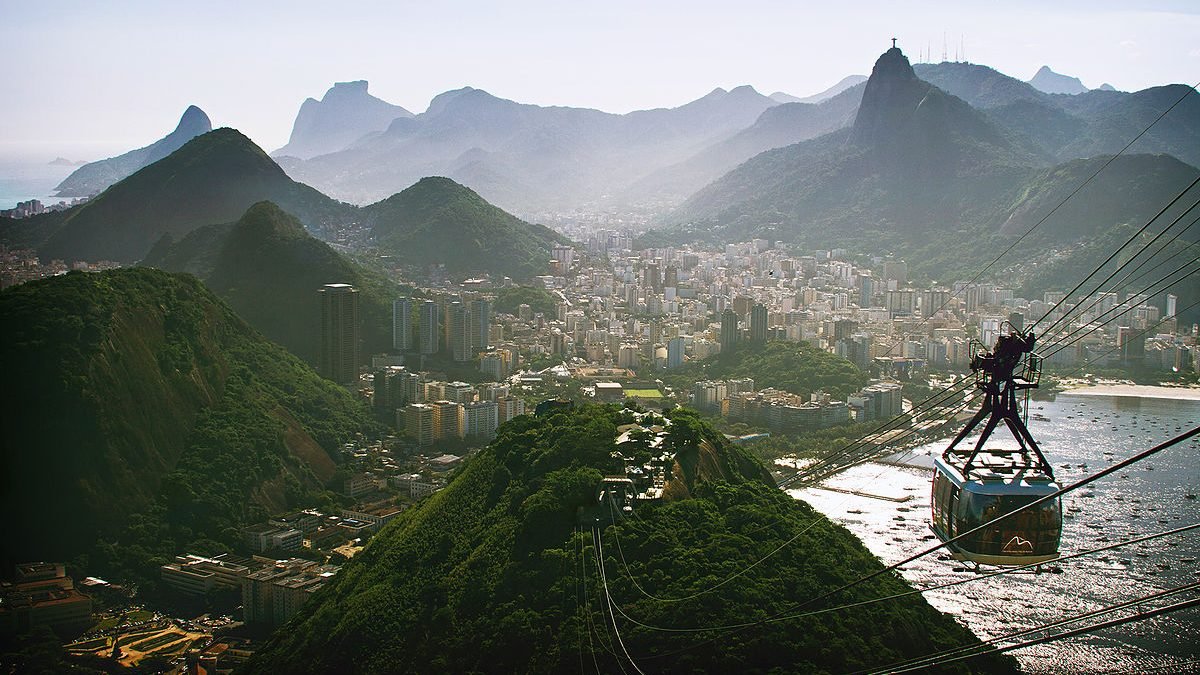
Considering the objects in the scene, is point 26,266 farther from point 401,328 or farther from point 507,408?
point 507,408

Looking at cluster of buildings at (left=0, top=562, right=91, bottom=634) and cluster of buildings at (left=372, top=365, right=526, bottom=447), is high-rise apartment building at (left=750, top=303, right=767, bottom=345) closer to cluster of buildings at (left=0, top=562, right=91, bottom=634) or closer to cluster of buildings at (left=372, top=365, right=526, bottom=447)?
cluster of buildings at (left=372, top=365, right=526, bottom=447)

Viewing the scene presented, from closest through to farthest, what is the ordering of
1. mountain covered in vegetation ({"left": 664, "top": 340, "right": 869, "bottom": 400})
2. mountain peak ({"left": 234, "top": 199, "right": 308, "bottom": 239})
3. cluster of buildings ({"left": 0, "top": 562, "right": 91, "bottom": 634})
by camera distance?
cluster of buildings ({"left": 0, "top": 562, "right": 91, "bottom": 634})
mountain covered in vegetation ({"left": 664, "top": 340, "right": 869, "bottom": 400})
mountain peak ({"left": 234, "top": 199, "right": 308, "bottom": 239})

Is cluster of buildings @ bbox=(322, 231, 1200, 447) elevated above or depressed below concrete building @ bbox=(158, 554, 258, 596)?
above

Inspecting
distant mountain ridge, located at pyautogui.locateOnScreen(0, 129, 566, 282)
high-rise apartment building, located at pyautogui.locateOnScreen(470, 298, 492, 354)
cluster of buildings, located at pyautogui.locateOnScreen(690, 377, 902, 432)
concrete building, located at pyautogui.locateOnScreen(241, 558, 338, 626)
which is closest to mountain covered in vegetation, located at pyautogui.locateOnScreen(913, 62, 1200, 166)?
distant mountain ridge, located at pyautogui.locateOnScreen(0, 129, 566, 282)

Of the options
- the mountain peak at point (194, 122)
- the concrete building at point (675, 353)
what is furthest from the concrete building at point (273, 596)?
the mountain peak at point (194, 122)

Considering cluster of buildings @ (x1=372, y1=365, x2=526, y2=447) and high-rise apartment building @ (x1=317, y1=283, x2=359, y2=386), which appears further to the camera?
high-rise apartment building @ (x1=317, y1=283, x2=359, y2=386)

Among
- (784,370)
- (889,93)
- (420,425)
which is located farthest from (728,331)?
(889,93)

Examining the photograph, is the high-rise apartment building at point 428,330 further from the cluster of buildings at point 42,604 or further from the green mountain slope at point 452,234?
the cluster of buildings at point 42,604
